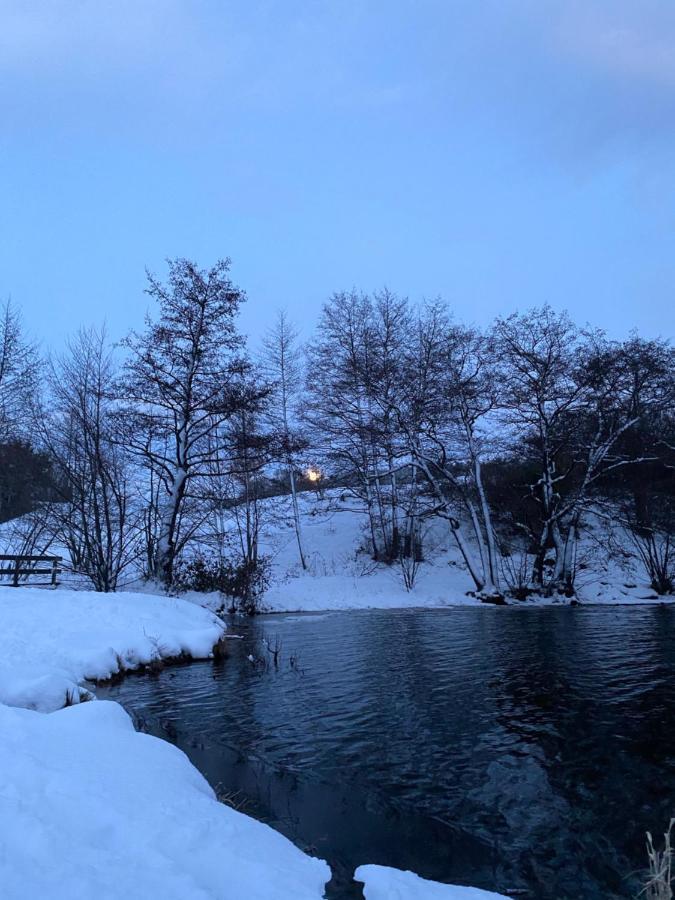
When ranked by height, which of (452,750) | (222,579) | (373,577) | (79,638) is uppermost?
(222,579)

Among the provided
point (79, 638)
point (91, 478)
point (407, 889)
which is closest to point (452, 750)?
point (407, 889)

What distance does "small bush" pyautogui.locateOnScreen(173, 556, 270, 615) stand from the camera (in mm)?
19453

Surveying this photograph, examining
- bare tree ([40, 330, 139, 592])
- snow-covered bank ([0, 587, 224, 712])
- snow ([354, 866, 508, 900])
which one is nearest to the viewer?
snow ([354, 866, 508, 900])

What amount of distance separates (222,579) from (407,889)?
1716 cm

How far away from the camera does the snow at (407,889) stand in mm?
3021

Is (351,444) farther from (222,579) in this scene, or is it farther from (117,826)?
(117,826)

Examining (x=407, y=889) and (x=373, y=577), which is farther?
(x=373, y=577)

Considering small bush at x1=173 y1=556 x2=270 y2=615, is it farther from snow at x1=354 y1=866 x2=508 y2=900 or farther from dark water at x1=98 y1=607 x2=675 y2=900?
snow at x1=354 y1=866 x2=508 y2=900

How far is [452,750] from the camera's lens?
5.58 meters

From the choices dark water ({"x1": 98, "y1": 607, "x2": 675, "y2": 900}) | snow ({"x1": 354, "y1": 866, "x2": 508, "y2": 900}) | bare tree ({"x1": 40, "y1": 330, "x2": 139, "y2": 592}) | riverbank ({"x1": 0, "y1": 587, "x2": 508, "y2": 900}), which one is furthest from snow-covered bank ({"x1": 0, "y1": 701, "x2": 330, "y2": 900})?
bare tree ({"x1": 40, "y1": 330, "x2": 139, "y2": 592})

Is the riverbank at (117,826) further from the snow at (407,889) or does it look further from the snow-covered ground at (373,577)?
the snow-covered ground at (373,577)

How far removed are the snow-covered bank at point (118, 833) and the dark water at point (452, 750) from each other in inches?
28.9

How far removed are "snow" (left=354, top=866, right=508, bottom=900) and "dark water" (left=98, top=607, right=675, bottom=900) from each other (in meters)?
0.22

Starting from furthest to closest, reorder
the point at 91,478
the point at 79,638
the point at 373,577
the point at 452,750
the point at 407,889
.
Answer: the point at 373,577, the point at 91,478, the point at 79,638, the point at 452,750, the point at 407,889
